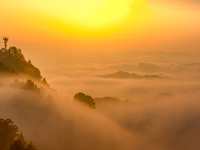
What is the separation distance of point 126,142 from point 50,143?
2613 inches

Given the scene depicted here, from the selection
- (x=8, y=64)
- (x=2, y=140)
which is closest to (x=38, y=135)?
(x=2, y=140)

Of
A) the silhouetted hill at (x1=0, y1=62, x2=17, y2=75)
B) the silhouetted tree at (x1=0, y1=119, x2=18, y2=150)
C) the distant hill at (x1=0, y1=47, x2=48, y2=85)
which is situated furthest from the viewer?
the distant hill at (x1=0, y1=47, x2=48, y2=85)

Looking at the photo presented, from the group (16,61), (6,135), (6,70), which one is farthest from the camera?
(16,61)

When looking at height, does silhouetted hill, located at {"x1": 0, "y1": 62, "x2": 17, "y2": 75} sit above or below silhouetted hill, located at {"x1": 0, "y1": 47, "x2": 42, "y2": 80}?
below

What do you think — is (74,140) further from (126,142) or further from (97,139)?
(126,142)

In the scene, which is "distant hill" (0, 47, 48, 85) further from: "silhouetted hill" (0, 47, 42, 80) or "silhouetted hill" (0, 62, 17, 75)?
"silhouetted hill" (0, 62, 17, 75)

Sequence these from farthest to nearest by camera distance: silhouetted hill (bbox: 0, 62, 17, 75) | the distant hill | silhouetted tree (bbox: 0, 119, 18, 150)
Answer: the distant hill, silhouetted hill (bbox: 0, 62, 17, 75), silhouetted tree (bbox: 0, 119, 18, 150)

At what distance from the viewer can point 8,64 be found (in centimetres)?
15000

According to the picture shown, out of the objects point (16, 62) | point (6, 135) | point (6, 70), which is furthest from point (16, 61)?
point (6, 135)

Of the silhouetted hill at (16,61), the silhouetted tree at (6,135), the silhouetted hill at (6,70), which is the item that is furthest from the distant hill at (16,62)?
the silhouetted tree at (6,135)

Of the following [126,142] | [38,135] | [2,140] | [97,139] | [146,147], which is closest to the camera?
[2,140]

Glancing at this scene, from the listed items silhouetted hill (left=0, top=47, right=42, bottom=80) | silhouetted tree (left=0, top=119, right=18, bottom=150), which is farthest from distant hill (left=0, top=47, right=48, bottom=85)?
silhouetted tree (left=0, top=119, right=18, bottom=150)

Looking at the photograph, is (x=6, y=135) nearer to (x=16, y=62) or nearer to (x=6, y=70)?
(x=6, y=70)

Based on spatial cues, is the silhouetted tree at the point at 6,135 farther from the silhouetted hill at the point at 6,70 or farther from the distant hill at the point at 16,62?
the distant hill at the point at 16,62
